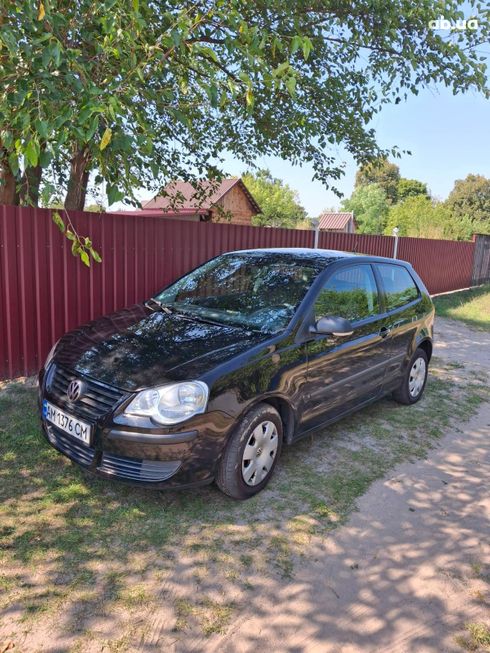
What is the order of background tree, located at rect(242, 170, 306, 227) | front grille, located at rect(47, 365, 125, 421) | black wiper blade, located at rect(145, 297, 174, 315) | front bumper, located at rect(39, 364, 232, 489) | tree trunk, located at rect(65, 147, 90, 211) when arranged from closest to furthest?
front bumper, located at rect(39, 364, 232, 489) → front grille, located at rect(47, 365, 125, 421) → black wiper blade, located at rect(145, 297, 174, 315) → tree trunk, located at rect(65, 147, 90, 211) → background tree, located at rect(242, 170, 306, 227)

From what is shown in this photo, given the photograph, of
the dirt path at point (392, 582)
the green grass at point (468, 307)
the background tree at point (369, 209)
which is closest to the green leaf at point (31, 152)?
the dirt path at point (392, 582)

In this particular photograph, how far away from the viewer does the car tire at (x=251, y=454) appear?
9.76 feet

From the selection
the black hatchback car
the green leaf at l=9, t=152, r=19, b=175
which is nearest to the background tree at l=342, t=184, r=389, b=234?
the black hatchback car

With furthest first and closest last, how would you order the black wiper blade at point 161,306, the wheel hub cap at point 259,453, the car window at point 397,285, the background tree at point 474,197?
the background tree at point 474,197
the car window at point 397,285
the black wiper blade at point 161,306
the wheel hub cap at point 259,453

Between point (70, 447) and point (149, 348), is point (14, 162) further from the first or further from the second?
point (70, 447)

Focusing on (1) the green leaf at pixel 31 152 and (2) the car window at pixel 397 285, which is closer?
(1) the green leaf at pixel 31 152

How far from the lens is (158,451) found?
8.95 ft

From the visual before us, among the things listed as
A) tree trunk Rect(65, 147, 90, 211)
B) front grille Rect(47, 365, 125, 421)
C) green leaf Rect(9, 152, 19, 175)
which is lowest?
front grille Rect(47, 365, 125, 421)

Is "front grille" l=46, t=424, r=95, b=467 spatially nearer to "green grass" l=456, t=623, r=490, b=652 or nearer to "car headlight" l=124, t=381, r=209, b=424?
"car headlight" l=124, t=381, r=209, b=424

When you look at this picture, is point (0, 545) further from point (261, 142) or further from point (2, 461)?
point (261, 142)

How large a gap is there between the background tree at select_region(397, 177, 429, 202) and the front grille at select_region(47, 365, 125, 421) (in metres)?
70.7

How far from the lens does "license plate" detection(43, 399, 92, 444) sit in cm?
287

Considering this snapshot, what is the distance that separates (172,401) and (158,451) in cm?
29

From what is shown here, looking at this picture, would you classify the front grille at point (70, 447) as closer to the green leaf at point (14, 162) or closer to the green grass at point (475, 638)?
the green leaf at point (14, 162)
